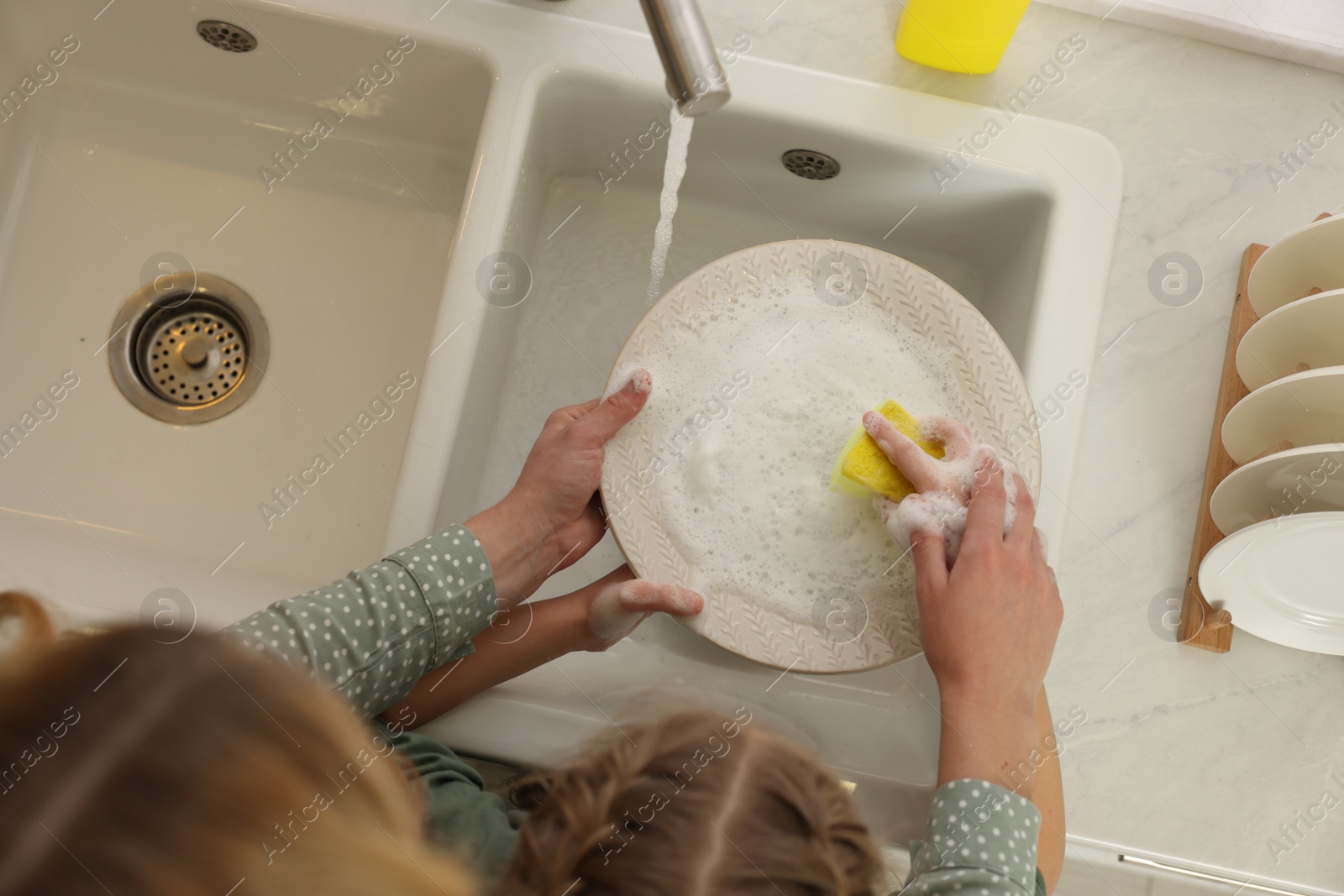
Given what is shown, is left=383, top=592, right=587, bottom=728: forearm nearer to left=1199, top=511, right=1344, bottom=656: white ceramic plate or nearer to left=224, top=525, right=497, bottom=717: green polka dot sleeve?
left=224, top=525, right=497, bottom=717: green polka dot sleeve

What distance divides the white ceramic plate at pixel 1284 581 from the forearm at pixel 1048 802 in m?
0.17

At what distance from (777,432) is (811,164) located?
0.27 metres

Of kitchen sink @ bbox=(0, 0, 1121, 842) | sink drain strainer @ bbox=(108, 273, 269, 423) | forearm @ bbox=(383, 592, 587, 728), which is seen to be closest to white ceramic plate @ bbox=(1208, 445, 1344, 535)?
kitchen sink @ bbox=(0, 0, 1121, 842)

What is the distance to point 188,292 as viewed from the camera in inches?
34.1

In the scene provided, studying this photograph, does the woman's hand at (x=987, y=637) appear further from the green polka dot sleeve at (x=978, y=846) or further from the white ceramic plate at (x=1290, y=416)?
the white ceramic plate at (x=1290, y=416)

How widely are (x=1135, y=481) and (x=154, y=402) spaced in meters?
0.93

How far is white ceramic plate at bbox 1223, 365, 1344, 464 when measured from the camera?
0.60m

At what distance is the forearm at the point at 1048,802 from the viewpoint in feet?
2.19

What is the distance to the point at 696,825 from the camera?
471 mm

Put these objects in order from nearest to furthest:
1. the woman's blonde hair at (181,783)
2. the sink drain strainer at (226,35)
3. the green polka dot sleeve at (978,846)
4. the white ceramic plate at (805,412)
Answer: the woman's blonde hair at (181,783) → the green polka dot sleeve at (978,846) → the white ceramic plate at (805,412) → the sink drain strainer at (226,35)

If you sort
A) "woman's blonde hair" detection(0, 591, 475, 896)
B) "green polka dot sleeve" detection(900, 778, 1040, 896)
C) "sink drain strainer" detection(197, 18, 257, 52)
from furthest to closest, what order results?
"sink drain strainer" detection(197, 18, 257, 52) → "green polka dot sleeve" detection(900, 778, 1040, 896) → "woman's blonde hair" detection(0, 591, 475, 896)

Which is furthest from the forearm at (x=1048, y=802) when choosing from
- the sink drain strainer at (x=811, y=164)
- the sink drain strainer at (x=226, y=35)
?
the sink drain strainer at (x=226, y=35)

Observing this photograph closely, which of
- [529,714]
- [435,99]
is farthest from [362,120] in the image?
[529,714]

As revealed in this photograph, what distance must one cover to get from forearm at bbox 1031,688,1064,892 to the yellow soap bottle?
1.76ft
